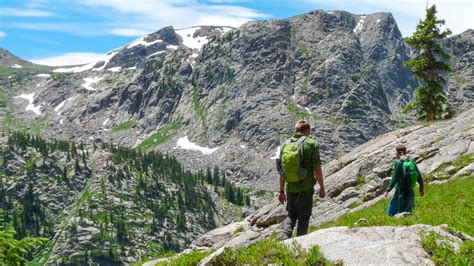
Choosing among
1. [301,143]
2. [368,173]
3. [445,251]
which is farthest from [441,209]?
[368,173]

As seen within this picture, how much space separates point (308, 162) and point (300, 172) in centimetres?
41

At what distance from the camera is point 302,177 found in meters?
14.4

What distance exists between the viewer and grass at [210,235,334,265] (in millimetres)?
10445

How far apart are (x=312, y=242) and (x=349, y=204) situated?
2171 centimetres

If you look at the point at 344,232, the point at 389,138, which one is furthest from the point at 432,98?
the point at 344,232

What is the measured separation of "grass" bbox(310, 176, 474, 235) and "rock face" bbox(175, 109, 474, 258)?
3.32 meters

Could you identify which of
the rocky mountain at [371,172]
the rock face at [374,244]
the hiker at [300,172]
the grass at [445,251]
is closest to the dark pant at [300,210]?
the hiker at [300,172]

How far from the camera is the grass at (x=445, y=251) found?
31.6 ft

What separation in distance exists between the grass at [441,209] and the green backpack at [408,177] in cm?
102

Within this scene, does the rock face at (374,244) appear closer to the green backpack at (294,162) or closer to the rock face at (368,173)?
the green backpack at (294,162)

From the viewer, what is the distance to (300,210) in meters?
15.0

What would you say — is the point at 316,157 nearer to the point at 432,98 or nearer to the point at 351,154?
the point at 351,154

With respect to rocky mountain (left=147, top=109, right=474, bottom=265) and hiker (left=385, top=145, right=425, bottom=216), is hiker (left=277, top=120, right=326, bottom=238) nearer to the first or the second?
hiker (left=385, top=145, right=425, bottom=216)

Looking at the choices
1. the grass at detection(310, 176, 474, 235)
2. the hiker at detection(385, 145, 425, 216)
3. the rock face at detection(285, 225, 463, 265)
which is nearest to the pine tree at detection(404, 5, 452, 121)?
the grass at detection(310, 176, 474, 235)
